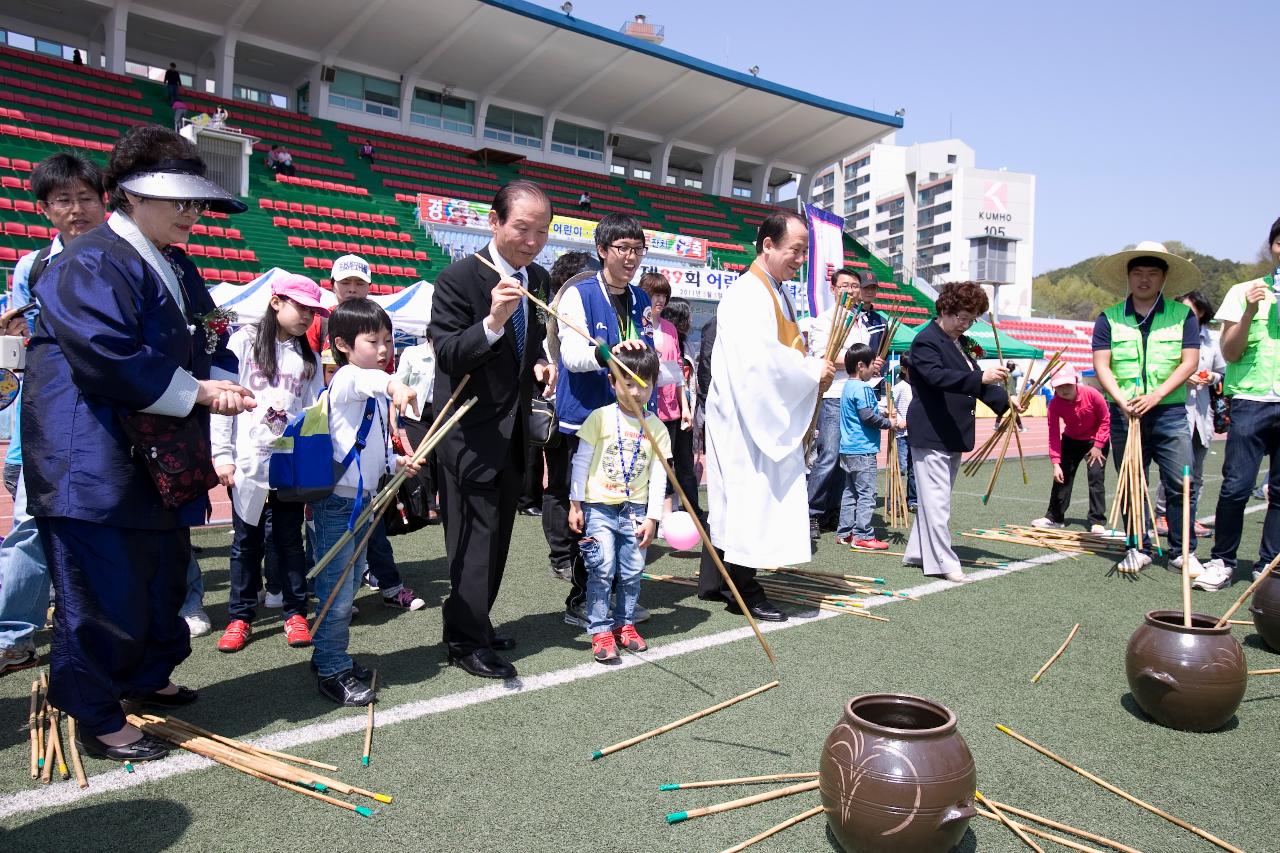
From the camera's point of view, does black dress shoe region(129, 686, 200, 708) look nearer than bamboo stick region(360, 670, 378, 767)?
No

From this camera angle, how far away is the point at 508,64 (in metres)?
26.6

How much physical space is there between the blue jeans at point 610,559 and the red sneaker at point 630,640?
0.11 ft

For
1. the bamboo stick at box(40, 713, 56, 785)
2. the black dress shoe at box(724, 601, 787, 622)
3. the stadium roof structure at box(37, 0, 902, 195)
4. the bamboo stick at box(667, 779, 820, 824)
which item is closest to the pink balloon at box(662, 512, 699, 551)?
the black dress shoe at box(724, 601, 787, 622)

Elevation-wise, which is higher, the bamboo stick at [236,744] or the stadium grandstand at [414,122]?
the stadium grandstand at [414,122]

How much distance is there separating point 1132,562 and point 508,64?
25435 mm

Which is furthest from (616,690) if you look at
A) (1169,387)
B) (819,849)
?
(1169,387)

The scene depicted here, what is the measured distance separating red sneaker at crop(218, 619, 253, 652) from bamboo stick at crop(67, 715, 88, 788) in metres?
0.94

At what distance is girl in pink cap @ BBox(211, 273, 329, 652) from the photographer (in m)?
4.01

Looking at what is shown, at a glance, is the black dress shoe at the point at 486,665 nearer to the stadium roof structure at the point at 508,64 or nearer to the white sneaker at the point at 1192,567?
the white sneaker at the point at 1192,567

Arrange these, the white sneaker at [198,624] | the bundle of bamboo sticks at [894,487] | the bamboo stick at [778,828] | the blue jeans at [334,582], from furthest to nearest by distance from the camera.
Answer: the bundle of bamboo sticks at [894,487] → the white sneaker at [198,624] → the blue jeans at [334,582] → the bamboo stick at [778,828]

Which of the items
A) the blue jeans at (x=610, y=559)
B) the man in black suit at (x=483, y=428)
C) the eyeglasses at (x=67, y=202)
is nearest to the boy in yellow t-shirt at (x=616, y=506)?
the blue jeans at (x=610, y=559)

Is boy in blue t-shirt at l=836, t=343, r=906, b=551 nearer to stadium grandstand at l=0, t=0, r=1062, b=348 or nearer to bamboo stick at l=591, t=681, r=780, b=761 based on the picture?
bamboo stick at l=591, t=681, r=780, b=761

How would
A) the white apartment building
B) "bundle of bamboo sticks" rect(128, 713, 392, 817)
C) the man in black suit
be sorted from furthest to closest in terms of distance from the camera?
the white apartment building, the man in black suit, "bundle of bamboo sticks" rect(128, 713, 392, 817)

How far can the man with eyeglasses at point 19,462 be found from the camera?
362 cm
